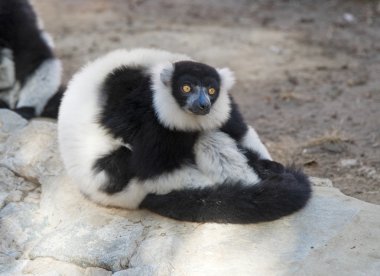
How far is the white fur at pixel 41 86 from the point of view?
21.3ft

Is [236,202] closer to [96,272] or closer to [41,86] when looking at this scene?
[96,272]

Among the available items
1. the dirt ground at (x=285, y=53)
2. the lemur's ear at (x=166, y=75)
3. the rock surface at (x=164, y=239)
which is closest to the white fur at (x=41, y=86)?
the rock surface at (x=164, y=239)

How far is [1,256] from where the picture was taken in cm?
426

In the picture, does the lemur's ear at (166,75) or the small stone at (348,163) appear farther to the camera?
the small stone at (348,163)

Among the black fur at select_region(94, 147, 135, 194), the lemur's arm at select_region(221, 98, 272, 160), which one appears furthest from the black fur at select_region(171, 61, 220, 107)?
the black fur at select_region(94, 147, 135, 194)

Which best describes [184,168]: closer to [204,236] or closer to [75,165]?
[204,236]

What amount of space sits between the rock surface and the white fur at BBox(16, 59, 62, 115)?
1.67 metres

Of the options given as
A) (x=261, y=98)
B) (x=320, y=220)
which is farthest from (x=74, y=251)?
(x=261, y=98)

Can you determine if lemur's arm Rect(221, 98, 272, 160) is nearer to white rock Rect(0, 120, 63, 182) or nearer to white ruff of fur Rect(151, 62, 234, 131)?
white ruff of fur Rect(151, 62, 234, 131)

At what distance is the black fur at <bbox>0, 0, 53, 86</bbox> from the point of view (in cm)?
652

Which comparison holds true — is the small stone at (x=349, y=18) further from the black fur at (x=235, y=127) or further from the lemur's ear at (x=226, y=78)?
the black fur at (x=235, y=127)

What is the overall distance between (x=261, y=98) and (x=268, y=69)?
1019mm

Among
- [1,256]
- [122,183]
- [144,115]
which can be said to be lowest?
[1,256]

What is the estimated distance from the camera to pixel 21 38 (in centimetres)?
657
